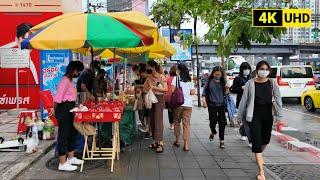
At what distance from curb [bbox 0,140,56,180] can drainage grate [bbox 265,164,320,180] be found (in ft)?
13.7

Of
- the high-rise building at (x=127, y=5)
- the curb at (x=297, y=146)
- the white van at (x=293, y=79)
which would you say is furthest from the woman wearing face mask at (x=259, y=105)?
the high-rise building at (x=127, y=5)

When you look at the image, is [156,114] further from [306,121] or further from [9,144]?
[306,121]

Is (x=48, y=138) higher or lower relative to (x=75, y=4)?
lower

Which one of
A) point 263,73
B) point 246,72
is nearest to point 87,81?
point 246,72

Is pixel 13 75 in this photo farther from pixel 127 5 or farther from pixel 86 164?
pixel 127 5

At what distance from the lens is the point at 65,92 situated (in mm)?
7875

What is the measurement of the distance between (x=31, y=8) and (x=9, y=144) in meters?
8.90

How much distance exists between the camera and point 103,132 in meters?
9.77

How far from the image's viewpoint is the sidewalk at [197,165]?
764 cm

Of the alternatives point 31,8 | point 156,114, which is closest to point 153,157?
point 156,114

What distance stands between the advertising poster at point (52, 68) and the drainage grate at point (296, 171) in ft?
22.4

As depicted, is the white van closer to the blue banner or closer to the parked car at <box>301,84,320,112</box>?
the parked car at <box>301,84,320,112</box>

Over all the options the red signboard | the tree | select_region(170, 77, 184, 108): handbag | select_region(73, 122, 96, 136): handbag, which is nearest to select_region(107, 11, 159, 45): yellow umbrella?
select_region(170, 77, 184, 108): handbag

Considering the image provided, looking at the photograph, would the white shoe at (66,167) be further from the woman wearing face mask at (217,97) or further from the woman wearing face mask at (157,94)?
the woman wearing face mask at (217,97)
